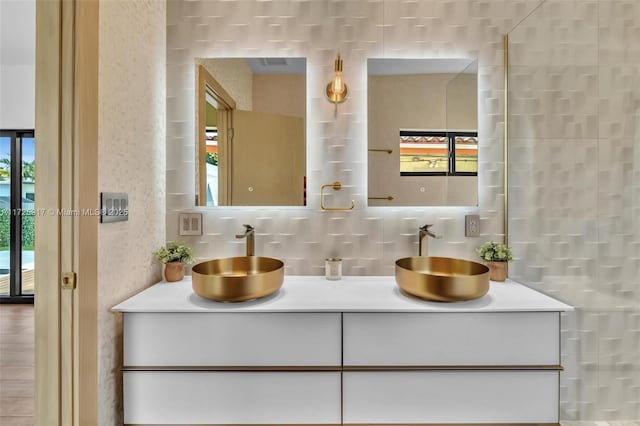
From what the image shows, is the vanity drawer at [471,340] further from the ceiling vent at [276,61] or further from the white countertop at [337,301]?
the ceiling vent at [276,61]

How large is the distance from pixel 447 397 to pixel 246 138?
1529mm

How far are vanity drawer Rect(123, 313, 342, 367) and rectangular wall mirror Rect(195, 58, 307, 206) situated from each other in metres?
0.69

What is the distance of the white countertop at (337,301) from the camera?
1.19m

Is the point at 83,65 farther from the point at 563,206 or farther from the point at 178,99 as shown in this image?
the point at 563,206

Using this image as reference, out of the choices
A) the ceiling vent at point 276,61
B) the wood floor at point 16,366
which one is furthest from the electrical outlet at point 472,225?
the wood floor at point 16,366

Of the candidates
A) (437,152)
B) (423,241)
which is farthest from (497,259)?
(437,152)

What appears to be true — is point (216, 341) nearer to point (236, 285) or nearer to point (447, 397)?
point (236, 285)

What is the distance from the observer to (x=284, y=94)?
170 centimetres

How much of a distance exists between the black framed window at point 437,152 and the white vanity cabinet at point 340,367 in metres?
0.79

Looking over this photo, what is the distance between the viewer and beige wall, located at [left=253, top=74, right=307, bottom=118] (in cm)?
170

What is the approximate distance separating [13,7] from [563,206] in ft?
12.8

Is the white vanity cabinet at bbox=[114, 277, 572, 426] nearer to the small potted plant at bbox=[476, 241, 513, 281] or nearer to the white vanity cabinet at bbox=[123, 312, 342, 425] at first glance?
the white vanity cabinet at bbox=[123, 312, 342, 425]

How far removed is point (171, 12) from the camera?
5.55 ft

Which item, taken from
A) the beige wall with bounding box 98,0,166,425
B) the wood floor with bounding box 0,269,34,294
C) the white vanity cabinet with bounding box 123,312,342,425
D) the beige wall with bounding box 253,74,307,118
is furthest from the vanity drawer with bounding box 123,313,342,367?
the wood floor with bounding box 0,269,34,294
